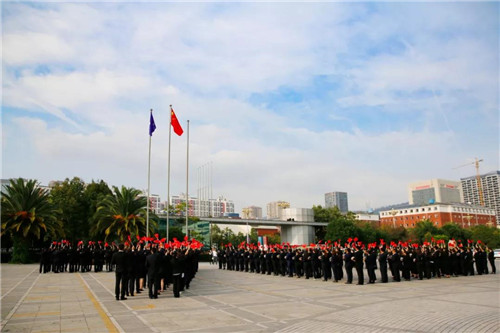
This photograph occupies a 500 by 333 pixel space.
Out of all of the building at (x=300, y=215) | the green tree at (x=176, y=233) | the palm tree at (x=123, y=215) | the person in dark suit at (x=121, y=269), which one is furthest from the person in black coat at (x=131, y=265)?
the building at (x=300, y=215)

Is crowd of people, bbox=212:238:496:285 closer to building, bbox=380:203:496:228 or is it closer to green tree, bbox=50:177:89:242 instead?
green tree, bbox=50:177:89:242

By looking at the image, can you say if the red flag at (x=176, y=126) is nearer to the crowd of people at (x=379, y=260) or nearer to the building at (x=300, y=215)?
the crowd of people at (x=379, y=260)

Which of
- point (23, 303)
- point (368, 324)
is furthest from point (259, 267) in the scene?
point (368, 324)

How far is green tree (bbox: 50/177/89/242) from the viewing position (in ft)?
149

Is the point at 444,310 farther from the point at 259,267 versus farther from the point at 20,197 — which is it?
the point at 20,197

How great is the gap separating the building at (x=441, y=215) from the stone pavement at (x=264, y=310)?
118820 millimetres

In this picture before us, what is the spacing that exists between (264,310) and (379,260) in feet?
32.9

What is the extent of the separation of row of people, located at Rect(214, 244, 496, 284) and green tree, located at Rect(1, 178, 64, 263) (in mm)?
22658

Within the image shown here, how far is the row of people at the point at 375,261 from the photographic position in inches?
757

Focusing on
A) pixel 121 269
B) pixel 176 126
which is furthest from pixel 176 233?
pixel 121 269

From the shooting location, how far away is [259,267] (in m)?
27.9

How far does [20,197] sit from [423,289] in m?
35.5

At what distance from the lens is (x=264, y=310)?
11.3 m

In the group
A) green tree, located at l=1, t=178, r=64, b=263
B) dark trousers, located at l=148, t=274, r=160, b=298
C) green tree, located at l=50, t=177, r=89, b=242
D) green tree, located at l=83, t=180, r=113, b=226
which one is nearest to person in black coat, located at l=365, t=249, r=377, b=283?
dark trousers, located at l=148, t=274, r=160, b=298
